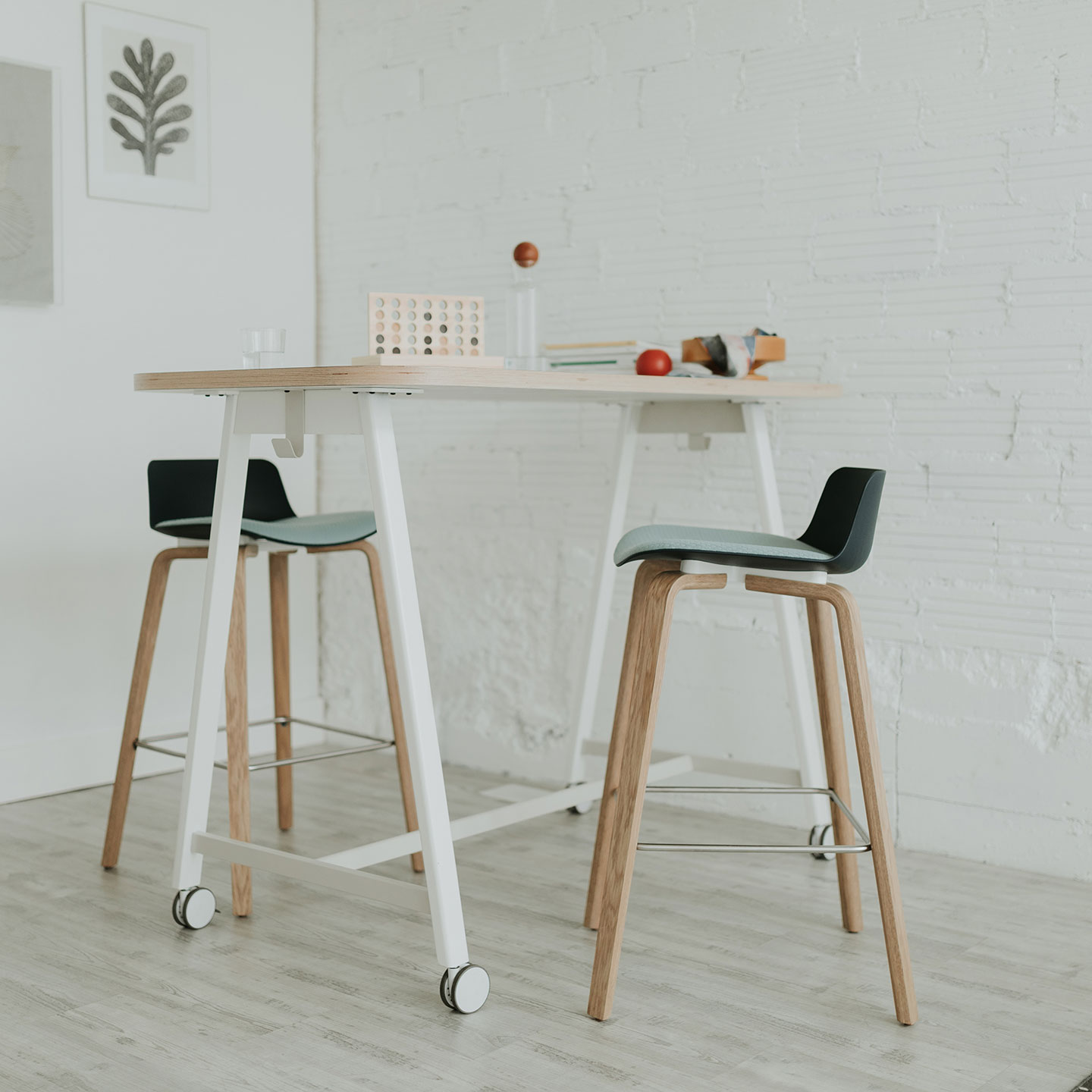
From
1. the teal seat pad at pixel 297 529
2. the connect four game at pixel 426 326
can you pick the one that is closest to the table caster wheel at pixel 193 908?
the teal seat pad at pixel 297 529

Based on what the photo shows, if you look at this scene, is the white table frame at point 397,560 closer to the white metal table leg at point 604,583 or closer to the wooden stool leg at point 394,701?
the white metal table leg at point 604,583

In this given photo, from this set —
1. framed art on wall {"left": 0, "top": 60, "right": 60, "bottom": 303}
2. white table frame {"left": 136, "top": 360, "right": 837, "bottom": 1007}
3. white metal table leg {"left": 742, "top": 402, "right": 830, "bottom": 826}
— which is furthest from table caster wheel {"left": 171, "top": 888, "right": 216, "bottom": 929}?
framed art on wall {"left": 0, "top": 60, "right": 60, "bottom": 303}

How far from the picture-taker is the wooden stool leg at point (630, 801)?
2.01 m

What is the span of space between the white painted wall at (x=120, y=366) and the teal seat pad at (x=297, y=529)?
75 cm

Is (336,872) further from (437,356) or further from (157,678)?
(157,678)

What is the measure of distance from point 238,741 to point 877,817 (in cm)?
118

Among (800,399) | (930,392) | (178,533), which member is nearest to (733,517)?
(800,399)

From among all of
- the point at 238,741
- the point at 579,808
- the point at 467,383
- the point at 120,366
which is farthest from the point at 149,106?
the point at 579,808

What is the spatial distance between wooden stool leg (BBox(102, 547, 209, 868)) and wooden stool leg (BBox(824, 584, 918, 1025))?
1397 millimetres

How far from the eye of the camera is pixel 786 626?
2855mm

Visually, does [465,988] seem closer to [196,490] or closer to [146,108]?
[196,490]

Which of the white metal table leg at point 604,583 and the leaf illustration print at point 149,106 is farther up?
the leaf illustration print at point 149,106

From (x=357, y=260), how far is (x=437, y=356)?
196cm

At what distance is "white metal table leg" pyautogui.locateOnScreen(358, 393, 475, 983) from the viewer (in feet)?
6.69
